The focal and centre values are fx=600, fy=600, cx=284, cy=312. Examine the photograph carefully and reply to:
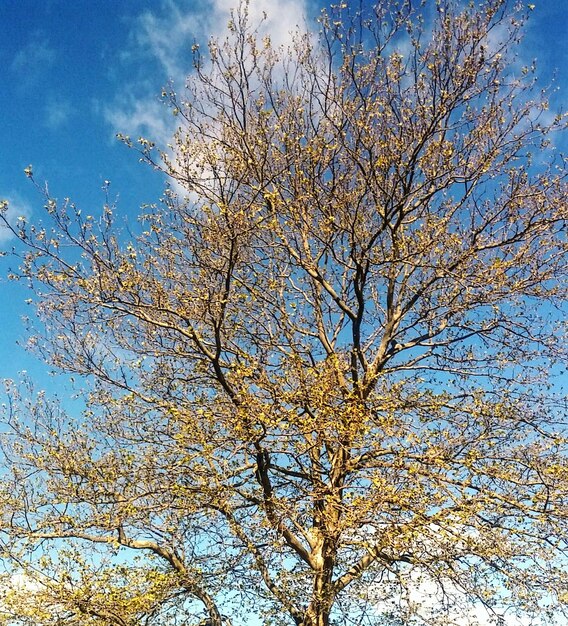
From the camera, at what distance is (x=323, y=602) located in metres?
11.0

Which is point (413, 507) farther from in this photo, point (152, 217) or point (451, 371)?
point (152, 217)

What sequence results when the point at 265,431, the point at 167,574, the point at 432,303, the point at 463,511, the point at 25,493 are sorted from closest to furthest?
1. the point at 463,511
2. the point at 265,431
3. the point at 167,574
4. the point at 25,493
5. the point at 432,303

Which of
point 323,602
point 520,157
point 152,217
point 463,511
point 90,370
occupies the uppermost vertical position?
point 520,157

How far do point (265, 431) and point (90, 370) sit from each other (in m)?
5.37

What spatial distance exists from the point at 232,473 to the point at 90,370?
4.74 meters

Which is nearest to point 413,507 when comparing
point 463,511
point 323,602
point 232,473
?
point 463,511

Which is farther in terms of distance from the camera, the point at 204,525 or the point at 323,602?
the point at 204,525

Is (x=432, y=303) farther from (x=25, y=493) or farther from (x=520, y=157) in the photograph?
(x=25, y=493)

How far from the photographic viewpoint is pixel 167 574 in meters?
11.9

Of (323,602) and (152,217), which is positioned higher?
(152,217)

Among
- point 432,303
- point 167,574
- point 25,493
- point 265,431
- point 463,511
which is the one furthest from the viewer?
point 432,303

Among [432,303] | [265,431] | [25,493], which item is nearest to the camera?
[265,431]

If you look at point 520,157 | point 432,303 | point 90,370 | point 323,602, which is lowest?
point 323,602

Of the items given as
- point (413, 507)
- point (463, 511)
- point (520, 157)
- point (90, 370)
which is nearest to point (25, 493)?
point (90, 370)
